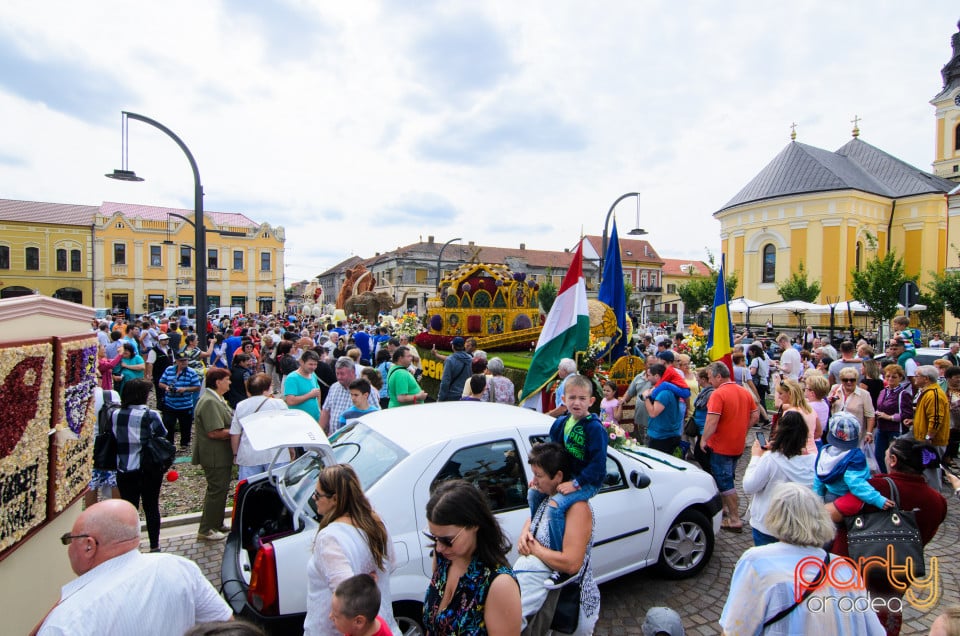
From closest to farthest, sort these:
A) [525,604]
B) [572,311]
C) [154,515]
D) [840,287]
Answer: [525,604] < [154,515] < [572,311] < [840,287]

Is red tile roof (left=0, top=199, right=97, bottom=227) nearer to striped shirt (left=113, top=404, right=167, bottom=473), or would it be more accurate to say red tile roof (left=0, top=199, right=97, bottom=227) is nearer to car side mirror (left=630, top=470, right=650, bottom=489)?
striped shirt (left=113, top=404, right=167, bottom=473)

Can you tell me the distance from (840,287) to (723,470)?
3860cm

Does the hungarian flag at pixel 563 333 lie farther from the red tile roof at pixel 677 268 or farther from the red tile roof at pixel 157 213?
the red tile roof at pixel 677 268

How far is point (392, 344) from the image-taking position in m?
10.4

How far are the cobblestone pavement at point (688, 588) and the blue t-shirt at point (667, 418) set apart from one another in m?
1.15

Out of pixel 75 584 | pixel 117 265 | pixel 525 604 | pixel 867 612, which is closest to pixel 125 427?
pixel 75 584

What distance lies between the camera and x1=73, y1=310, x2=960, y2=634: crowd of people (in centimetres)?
207

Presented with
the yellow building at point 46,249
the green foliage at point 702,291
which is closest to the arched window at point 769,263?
the green foliage at point 702,291

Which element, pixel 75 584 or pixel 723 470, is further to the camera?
pixel 723 470

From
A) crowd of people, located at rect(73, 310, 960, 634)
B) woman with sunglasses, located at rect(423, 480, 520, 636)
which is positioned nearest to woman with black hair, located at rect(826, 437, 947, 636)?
crowd of people, located at rect(73, 310, 960, 634)

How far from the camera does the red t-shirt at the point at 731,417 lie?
520 cm

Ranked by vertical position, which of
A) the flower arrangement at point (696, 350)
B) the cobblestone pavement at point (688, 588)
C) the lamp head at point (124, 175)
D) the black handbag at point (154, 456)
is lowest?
the cobblestone pavement at point (688, 588)

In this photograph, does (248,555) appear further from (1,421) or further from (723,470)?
(723,470)

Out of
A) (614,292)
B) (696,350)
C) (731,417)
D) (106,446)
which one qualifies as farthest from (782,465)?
(696,350)
